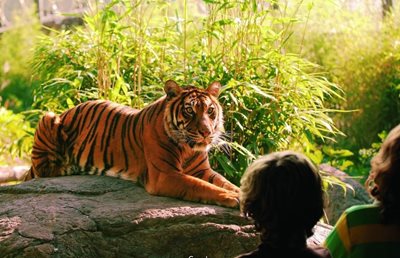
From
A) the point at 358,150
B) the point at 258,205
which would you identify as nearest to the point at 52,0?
the point at 358,150

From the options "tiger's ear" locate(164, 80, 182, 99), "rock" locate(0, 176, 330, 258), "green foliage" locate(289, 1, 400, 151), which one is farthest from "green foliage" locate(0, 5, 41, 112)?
"rock" locate(0, 176, 330, 258)

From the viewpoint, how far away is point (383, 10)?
1084 cm

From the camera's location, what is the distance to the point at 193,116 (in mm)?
4633

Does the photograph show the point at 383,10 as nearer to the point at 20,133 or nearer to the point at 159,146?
the point at 20,133

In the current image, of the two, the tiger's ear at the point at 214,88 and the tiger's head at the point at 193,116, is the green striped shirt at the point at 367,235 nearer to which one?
the tiger's head at the point at 193,116

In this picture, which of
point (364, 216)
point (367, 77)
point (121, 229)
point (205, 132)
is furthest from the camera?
point (367, 77)

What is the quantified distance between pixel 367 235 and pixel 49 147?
138 inches

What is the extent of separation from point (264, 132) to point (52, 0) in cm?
816

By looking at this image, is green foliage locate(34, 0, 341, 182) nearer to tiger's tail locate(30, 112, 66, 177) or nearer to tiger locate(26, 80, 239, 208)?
tiger locate(26, 80, 239, 208)

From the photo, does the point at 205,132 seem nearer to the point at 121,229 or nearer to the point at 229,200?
the point at 229,200

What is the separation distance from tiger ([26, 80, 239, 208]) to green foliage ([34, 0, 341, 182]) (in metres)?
0.39

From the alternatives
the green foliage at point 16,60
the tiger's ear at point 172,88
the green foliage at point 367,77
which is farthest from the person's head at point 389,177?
the green foliage at point 16,60

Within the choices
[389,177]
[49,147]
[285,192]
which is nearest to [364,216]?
[389,177]

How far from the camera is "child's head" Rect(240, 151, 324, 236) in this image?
2.08 m
